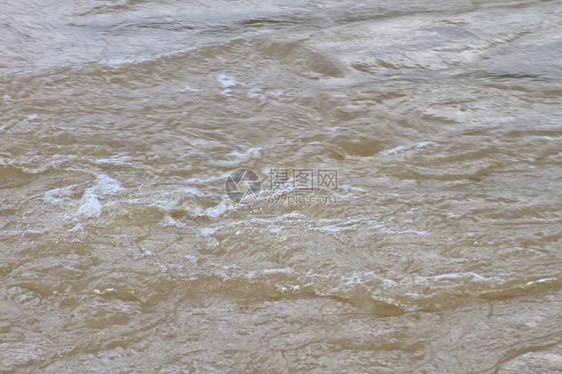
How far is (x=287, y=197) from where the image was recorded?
265 centimetres

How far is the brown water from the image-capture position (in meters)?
1.91

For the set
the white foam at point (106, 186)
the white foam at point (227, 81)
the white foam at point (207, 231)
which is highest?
the white foam at point (227, 81)

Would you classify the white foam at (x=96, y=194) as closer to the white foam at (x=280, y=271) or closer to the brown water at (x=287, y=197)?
the brown water at (x=287, y=197)

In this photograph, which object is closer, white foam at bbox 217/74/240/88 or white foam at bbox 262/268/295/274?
white foam at bbox 262/268/295/274

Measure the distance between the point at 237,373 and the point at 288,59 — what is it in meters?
2.59

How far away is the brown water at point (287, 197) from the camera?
6.27 ft

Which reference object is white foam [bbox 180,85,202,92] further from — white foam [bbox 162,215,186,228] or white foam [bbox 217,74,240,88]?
white foam [bbox 162,215,186,228]

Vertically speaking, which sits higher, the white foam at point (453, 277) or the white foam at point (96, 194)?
the white foam at point (96, 194)

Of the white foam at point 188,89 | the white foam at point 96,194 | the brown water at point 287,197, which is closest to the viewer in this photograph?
the brown water at point 287,197

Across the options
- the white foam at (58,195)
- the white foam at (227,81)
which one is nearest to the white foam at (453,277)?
the white foam at (58,195)

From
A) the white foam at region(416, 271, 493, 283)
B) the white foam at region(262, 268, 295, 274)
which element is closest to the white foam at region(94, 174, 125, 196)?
the white foam at region(262, 268, 295, 274)

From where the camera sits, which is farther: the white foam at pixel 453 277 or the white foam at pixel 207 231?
the white foam at pixel 207 231

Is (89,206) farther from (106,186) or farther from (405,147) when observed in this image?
(405,147)

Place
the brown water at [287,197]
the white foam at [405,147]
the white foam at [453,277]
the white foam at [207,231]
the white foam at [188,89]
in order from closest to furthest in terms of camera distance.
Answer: the brown water at [287,197], the white foam at [453,277], the white foam at [207,231], the white foam at [405,147], the white foam at [188,89]
